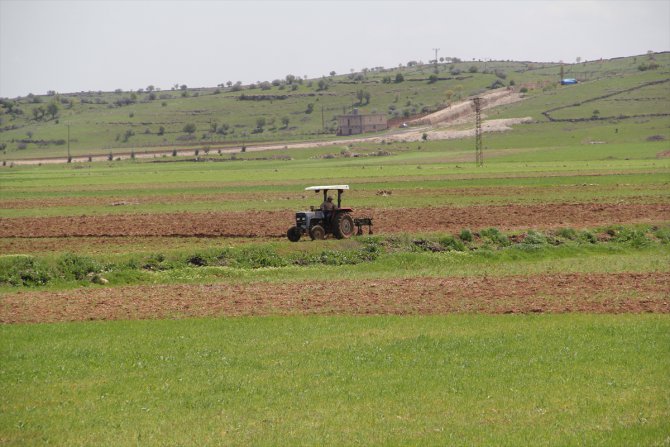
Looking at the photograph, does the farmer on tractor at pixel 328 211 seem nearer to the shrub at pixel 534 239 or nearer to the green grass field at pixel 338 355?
the green grass field at pixel 338 355

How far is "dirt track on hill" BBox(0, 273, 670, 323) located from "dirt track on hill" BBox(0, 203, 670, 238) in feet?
47.7

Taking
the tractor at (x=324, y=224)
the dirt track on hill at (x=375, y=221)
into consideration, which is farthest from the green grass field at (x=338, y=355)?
the dirt track on hill at (x=375, y=221)

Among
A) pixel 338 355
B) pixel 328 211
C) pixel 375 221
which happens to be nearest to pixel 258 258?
pixel 328 211

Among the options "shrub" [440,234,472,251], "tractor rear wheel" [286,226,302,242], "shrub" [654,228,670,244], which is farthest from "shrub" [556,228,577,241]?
"tractor rear wheel" [286,226,302,242]

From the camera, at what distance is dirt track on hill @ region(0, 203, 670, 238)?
160ft

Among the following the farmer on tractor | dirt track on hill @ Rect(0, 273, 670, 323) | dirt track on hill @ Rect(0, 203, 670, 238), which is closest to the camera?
dirt track on hill @ Rect(0, 273, 670, 323)

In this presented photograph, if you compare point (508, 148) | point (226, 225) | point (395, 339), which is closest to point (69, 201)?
point (226, 225)

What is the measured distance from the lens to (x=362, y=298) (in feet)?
94.9

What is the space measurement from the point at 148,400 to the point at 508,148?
476 feet

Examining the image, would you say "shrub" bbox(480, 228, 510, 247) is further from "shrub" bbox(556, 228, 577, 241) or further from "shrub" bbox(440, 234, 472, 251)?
"shrub" bbox(556, 228, 577, 241)

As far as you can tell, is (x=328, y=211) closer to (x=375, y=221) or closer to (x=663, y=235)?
(x=375, y=221)

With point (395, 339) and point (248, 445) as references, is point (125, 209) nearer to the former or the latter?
point (395, 339)

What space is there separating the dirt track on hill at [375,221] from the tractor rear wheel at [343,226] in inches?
116

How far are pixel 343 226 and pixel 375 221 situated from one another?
27.1ft
